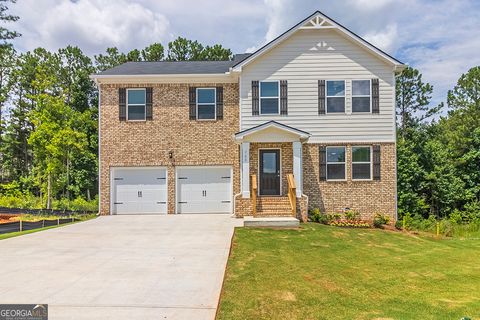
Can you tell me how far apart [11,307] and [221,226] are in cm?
761

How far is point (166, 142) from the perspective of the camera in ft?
50.2

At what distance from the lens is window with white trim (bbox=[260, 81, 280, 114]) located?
14.7 m

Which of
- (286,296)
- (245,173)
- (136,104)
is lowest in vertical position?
(286,296)

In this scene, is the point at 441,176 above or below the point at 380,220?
above

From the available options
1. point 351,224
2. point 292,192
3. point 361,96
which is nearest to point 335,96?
point 361,96

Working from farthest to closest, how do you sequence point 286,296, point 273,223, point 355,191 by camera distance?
point 355,191, point 273,223, point 286,296

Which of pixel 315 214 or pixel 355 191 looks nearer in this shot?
pixel 315 214

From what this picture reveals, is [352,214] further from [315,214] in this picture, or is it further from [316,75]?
[316,75]

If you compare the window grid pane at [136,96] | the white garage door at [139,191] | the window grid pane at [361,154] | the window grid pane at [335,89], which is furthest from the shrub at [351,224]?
the window grid pane at [136,96]

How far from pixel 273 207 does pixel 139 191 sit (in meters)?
6.39

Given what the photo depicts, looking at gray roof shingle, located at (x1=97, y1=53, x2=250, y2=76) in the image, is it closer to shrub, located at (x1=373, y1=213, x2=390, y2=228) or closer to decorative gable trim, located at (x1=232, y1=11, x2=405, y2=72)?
decorative gable trim, located at (x1=232, y1=11, x2=405, y2=72)

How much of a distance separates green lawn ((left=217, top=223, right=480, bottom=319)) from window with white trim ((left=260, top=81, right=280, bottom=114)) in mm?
6253

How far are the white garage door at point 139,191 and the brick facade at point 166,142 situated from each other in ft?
1.07

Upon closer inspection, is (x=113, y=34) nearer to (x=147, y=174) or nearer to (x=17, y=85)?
(x=17, y=85)
